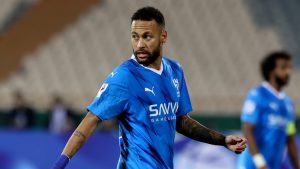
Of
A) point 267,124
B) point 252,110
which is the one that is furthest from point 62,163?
point 267,124

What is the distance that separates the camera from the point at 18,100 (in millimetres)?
14195

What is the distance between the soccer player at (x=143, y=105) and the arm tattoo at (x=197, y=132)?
0.04 feet

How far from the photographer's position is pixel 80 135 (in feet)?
15.9

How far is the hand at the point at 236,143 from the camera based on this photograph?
500cm

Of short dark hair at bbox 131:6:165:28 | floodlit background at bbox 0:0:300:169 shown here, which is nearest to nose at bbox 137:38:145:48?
short dark hair at bbox 131:6:165:28

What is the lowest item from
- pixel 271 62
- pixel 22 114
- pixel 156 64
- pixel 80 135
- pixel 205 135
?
pixel 22 114

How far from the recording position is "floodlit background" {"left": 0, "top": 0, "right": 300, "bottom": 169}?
55.1 ft

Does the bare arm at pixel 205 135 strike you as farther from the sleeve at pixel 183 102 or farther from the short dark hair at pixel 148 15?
the short dark hair at pixel 148 15

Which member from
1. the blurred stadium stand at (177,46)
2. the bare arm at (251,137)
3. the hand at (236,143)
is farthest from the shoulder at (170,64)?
the blurred stadium stand at (177,46)

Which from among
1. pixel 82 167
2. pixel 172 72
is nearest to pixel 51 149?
pixel 82 167

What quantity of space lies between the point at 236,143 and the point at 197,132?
48 cm

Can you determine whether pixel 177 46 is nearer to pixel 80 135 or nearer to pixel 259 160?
pixel 259 160

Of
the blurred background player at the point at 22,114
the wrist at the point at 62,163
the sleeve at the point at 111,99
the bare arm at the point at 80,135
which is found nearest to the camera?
the wrist at the point at 62,163

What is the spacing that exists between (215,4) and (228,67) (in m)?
1.77
